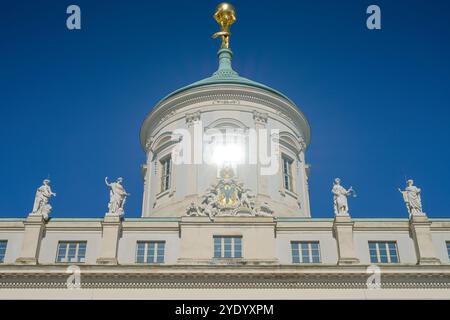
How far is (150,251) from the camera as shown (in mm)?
34969

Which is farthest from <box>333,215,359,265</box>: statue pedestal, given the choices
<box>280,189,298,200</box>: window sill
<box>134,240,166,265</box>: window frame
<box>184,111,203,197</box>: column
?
<box>184,111,203,197</box>: column

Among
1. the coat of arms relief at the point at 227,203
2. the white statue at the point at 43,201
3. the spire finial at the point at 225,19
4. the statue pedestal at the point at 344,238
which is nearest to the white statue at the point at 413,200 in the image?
the statue pedestal at the point at 344,238

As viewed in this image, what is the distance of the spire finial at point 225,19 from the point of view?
5504cm

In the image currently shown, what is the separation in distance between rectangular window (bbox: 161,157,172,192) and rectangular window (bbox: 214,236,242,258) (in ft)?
33.4

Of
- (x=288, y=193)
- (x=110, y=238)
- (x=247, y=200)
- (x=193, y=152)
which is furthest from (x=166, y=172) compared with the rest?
(x=110, y=238)

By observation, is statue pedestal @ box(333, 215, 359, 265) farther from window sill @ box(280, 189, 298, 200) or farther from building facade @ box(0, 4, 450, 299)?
window sill @ box(280, 189, 298, 200)

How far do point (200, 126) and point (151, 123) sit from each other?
515cm

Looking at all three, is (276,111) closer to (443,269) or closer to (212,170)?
(212,170)

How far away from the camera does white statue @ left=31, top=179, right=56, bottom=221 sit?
35928 millimetres

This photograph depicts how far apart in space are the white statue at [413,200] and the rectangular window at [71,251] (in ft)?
56.4

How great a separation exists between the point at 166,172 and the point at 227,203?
389 inches
